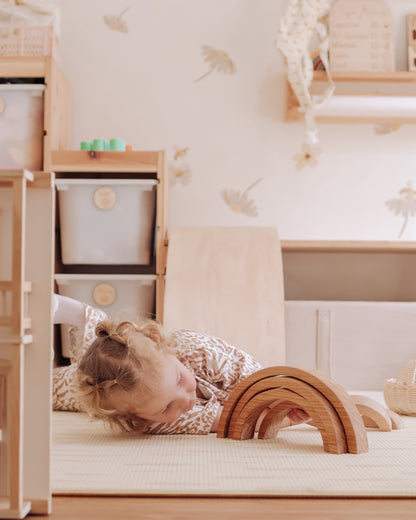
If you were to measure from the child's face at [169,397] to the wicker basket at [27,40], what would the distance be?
1523mm

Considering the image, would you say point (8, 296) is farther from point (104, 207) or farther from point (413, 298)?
point (413, 298)

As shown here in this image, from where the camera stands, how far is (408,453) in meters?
1.08

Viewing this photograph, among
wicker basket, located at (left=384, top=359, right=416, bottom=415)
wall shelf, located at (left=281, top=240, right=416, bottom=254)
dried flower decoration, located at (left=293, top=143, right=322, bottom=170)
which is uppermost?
dried flower decoration, located at (left=293, top=143, right=322, bottom=170)

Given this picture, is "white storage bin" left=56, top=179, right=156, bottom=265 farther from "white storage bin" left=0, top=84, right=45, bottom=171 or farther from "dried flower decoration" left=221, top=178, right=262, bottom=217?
"dried flower decoration" left=221, top=178, right=262, bottom=217

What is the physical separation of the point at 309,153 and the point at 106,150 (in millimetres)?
835

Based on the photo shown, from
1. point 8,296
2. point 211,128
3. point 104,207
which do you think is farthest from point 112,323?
point 211,128

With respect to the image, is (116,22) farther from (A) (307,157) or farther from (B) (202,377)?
(B) (202,377)

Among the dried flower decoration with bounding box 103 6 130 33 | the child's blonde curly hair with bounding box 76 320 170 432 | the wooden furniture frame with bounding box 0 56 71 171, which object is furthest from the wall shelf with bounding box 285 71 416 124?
the child's blonde curly hair with bounding box 76 320 170 432

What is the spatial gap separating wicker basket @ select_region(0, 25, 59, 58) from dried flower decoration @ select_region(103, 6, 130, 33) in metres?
0.34

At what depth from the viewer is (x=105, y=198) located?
220 centimetres

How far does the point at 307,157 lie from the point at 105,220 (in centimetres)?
88

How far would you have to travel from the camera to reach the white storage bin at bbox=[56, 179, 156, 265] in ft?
7.20

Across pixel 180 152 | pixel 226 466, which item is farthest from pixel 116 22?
pixel 226 466

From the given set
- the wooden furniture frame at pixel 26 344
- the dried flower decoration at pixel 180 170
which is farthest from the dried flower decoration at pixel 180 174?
the wooden furniture frame at pixel 26 344
